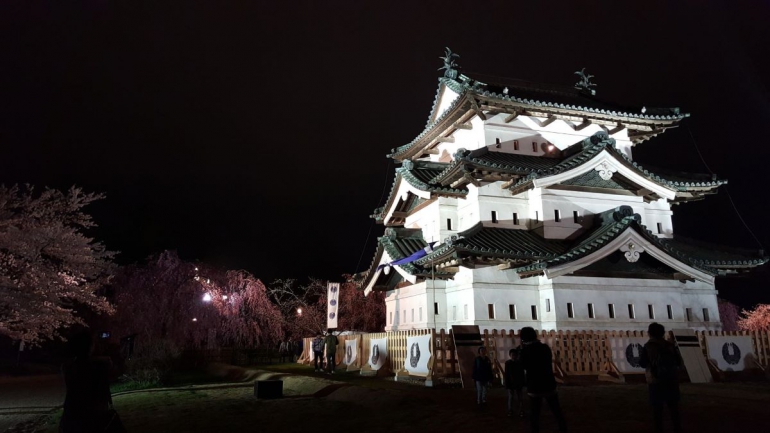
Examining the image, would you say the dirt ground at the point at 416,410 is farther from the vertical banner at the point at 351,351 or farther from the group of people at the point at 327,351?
the vertical banner at the point at 351,351


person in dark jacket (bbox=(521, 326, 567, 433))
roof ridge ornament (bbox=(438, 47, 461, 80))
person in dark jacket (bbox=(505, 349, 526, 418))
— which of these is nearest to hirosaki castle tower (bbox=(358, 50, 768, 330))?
roof ridge ornament (bbox=(438, 47, 461, 80))

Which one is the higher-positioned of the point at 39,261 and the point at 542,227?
the point at 542,227

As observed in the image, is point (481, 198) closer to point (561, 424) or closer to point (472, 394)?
point (472, 394)

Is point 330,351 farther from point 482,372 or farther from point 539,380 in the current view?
point 539,380

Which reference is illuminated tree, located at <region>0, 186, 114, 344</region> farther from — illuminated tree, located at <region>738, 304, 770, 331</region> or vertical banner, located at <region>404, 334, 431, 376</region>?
illuminated tree, located at <region>738, 304, 770, 331</region>

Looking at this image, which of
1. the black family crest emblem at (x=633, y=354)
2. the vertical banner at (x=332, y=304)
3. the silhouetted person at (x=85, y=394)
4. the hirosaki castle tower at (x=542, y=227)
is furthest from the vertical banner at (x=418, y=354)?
the silhouetted person at (x=85, y=394)

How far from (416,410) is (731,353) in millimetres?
13278

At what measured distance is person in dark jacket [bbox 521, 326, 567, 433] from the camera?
7860 mm

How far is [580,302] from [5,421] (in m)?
20.4

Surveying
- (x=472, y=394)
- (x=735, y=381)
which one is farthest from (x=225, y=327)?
(x=735, y=381)

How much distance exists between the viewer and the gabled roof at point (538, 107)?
75.4 ft

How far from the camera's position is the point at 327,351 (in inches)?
926

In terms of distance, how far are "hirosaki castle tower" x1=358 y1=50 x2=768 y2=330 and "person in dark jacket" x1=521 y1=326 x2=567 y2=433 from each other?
36.2 ft

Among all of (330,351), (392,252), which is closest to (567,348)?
(392,252)
